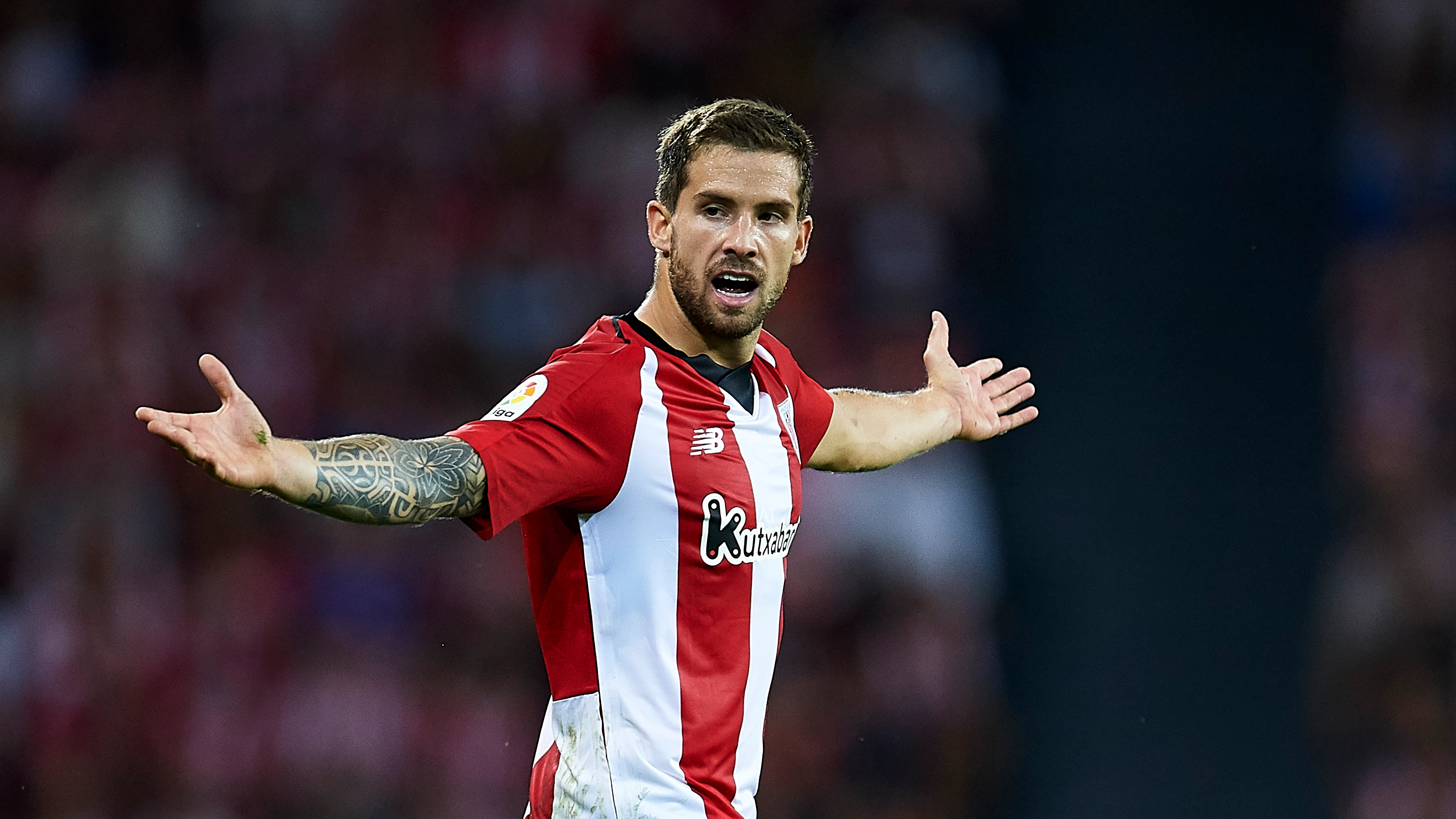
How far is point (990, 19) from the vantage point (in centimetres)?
990

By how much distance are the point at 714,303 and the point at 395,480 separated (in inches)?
34.3

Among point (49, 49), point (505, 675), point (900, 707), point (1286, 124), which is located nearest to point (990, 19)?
point (1286, 124)

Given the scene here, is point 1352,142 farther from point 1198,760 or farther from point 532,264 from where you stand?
point 532,264

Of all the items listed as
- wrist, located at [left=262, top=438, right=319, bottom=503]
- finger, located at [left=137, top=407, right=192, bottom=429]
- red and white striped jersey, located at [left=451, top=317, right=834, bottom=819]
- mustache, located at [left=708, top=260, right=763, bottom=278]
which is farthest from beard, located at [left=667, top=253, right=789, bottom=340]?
finger, located at [left=137, top=407, right=192, bottom=429]

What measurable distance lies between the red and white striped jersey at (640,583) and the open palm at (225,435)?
511 mm

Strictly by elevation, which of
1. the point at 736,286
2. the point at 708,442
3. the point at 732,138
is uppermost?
the point at 732,138

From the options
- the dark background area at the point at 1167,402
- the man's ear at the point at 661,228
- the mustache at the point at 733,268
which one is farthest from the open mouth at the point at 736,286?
the dark background area at the point at 1167,402

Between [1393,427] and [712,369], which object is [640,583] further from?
[1393,427]

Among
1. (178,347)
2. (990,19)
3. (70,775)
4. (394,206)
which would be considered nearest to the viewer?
(70,775)

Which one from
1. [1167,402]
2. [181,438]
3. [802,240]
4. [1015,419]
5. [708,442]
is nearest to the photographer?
[181,438]

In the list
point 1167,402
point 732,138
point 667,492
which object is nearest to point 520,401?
point 667,492

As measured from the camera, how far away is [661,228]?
375 centimetres

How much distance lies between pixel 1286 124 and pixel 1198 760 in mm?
3731

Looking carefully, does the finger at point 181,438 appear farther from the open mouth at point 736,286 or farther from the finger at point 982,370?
the finger at point 982,370
